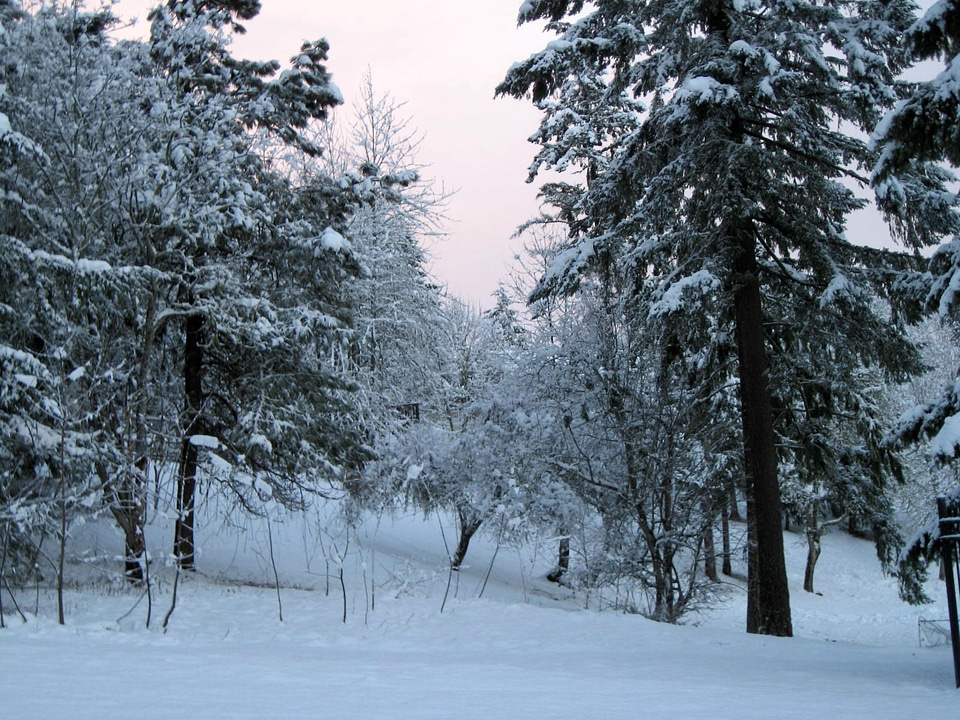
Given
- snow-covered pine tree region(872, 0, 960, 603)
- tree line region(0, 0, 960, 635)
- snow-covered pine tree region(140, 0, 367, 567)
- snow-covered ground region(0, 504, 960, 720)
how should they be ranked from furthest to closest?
snow-covered pine tree region(140, 0, 367, 567), tree line region(0, 0, 960, 635), snow-covered pine tree region(872, 0, 960, 603), snow-covered ground region(0, 504, 960, 720)

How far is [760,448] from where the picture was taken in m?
10.4

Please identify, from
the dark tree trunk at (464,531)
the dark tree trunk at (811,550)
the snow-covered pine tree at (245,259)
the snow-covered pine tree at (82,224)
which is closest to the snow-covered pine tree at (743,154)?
the snow-covered pine tree at (245,259)

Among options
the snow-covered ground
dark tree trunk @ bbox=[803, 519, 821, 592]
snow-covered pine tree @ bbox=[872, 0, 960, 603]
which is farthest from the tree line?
dark tree trunk @ bbox=[803, 519, 821, 592]

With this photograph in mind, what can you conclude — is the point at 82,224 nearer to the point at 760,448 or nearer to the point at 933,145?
the point at 760,448

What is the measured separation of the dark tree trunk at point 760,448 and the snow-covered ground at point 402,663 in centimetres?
102

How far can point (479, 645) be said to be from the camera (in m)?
8.56

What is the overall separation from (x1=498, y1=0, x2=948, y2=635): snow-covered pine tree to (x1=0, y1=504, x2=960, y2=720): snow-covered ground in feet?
9.83

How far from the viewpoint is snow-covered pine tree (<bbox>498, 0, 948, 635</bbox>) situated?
9406 millimetres

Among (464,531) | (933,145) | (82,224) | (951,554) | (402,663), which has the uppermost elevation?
(82,224)

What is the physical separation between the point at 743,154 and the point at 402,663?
7.04 m

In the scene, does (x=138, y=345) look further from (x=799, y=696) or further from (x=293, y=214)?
(x=799, y=696)

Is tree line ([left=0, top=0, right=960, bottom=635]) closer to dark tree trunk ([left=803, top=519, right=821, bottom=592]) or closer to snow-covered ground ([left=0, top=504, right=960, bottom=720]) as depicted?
snow-covered ground ([left=0, top=504, right=960, bottom=720])

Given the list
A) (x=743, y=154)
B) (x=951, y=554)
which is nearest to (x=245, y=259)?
(x=743, y=154)

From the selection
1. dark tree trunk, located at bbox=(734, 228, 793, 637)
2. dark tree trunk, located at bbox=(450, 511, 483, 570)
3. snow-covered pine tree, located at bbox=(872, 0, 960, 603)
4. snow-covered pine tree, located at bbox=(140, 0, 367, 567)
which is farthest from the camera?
dark tree trunk, located at bbox=(450, 511, 483, 570)
